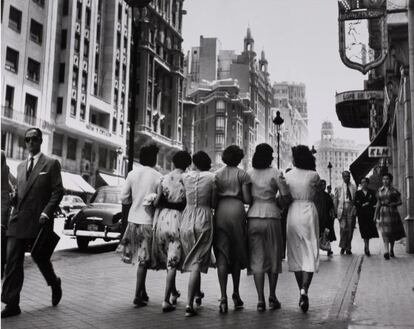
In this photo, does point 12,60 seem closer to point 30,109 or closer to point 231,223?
point 30,109

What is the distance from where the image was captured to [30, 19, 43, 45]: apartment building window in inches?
1213

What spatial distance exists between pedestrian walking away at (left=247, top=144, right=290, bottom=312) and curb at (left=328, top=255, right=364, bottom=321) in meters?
0.64

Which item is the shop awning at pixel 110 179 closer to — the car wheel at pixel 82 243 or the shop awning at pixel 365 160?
the shop awning at pixel 365 160

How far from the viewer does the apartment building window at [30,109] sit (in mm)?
30044

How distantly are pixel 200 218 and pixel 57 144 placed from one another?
3136cm

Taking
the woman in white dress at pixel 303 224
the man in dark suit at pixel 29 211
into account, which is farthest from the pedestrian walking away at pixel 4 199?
the woman in white dress at pixel 303 224

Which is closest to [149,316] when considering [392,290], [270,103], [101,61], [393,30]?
[392,290]

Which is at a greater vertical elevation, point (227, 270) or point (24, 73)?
point (24, 73)

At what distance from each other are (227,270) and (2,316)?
2.27m

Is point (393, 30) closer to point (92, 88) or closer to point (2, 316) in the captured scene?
point (2, 316)

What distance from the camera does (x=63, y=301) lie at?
5.68m

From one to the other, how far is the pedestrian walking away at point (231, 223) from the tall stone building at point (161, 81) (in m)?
43.8

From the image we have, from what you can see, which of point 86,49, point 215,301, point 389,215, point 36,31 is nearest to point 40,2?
point 36,31

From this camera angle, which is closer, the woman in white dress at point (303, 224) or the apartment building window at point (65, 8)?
the woman in white dress at point (303, 224)
